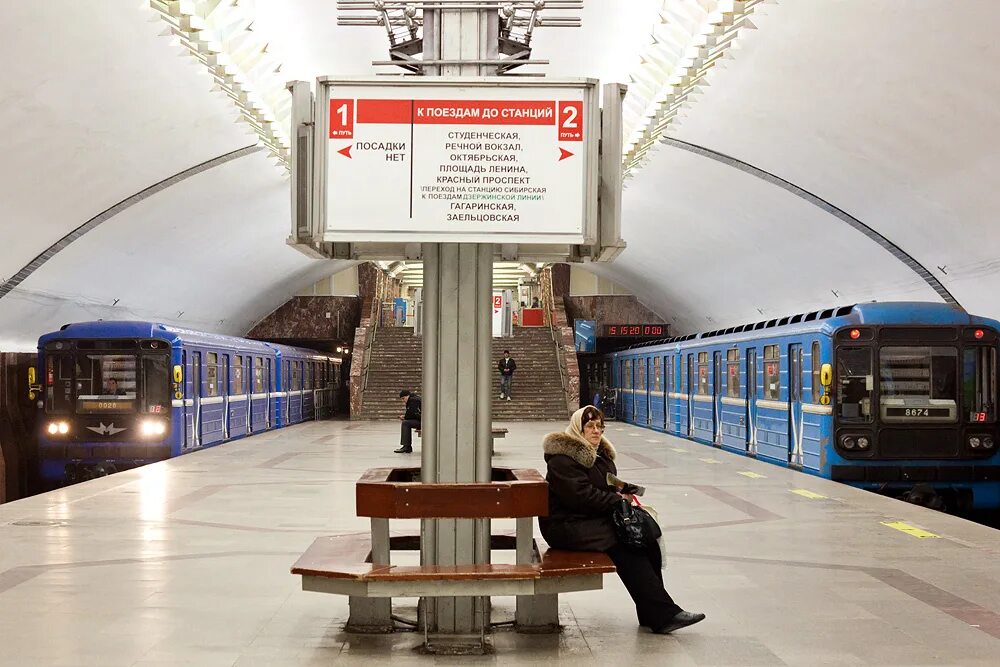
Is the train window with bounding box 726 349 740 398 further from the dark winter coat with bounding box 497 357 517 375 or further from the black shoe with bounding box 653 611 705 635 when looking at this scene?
the black shoe with bounding box 653 611 705 635

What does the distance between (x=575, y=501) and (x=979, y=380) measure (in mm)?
9465

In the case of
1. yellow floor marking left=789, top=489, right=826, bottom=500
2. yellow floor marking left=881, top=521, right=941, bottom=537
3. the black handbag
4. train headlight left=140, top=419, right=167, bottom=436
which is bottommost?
yellow floor marking left=789, top=489, right=826, bottom=500

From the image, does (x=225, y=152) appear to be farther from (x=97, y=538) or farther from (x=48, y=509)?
(x=97, y=538)

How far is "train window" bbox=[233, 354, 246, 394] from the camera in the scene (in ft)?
75.5

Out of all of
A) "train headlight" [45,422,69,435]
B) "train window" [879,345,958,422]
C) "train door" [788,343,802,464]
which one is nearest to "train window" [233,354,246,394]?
"train headlight" [45,422,69,435]

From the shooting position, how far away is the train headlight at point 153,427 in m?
17.4

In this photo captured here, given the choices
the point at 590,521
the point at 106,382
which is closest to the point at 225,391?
the point at 106,382

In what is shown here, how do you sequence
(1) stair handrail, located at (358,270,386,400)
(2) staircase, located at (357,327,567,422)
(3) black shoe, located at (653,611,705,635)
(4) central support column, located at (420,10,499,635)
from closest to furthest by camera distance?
(4) central support column, located at (420,10,499,635)
(3) black shoe, located at (653,611,705,635)
(2) staircase, located at (357,327,567,422)
(1) stair handrail, located at (358,270,386,400)

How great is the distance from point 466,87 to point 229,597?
3.62 m

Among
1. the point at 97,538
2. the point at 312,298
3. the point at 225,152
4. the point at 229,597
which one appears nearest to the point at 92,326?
the point at 225,152

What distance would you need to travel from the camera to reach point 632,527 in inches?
237

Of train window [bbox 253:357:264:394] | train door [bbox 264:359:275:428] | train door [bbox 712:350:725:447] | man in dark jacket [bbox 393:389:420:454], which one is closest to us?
man in dark jacket [bbox 393:389:420:454]

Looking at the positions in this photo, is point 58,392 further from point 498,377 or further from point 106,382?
point 498,377

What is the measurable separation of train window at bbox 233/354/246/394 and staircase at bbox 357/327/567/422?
9833 millimetres
